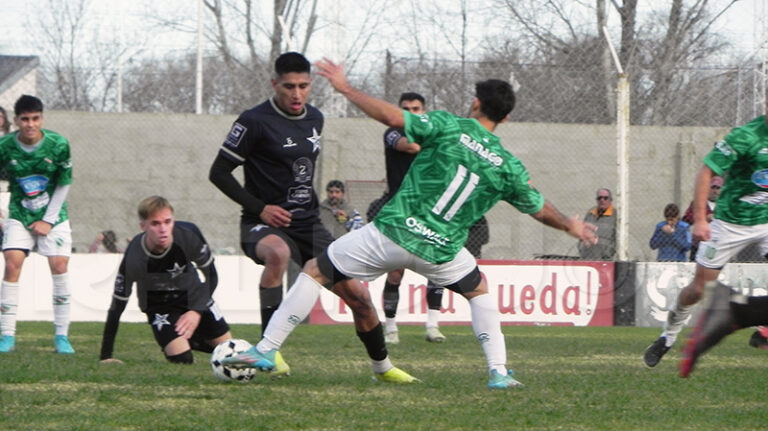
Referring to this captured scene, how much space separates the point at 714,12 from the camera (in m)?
16.5

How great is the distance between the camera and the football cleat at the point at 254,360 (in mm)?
6402

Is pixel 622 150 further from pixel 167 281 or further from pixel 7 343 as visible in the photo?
pixel 7 343

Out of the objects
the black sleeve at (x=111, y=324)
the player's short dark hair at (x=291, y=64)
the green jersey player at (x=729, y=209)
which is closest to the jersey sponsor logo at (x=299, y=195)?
the player's short dark hair at (x=291, y=64)

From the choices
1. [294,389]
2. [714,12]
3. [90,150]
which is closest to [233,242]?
[90,150]

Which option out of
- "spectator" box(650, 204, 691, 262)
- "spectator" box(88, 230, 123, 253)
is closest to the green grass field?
"spectator" box(650, 204, 691, 262)

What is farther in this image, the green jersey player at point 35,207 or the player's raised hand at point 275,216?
the green jersey player at point 35,207

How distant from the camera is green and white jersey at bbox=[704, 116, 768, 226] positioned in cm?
805

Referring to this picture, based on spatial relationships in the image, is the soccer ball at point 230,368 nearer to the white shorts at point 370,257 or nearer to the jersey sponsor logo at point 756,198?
the white shorts at point 370,257

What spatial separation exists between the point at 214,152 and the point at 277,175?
465 inches

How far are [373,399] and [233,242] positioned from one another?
12.9 meters

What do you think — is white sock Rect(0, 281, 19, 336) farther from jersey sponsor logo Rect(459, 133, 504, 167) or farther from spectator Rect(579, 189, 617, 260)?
spectator Rect(579, 189, 617, 260)

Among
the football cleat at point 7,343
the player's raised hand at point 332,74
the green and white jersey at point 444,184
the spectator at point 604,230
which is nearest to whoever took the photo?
the player's raised hand at point 332,74

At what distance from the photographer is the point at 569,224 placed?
6.40 m

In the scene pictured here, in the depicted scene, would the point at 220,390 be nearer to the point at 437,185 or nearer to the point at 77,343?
the point at 437,185
